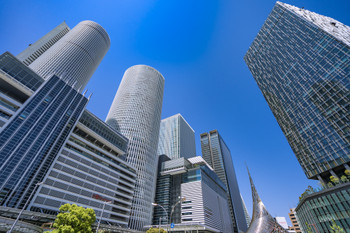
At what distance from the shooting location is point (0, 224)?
28156 mm

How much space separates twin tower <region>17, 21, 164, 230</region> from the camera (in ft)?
315

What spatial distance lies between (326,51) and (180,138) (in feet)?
415

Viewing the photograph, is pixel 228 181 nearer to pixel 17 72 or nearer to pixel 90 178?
pixel 90 178

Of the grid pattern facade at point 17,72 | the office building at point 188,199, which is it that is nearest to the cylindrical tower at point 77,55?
the grid pattern facade at point 17,72

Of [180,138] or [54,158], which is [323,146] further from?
[180,138]

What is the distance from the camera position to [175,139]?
540ft

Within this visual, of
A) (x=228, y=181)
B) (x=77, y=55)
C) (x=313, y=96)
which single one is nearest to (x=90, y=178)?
(x=313, y=96)

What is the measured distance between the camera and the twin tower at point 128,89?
315 ft

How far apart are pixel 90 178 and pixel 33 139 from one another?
23537 millimetres

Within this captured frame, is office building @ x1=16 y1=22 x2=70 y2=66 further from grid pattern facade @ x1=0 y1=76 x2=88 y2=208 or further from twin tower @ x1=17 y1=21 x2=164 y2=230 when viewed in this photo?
grid pattern facade @ x1=0 y1=76 x2=88 y2=208

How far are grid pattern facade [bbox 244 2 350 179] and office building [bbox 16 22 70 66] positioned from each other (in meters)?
158

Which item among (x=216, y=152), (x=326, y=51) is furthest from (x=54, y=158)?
(x=216, y=152)

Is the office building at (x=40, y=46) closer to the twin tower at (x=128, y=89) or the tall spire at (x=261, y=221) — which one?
the twin tower at (x=128, y=89)

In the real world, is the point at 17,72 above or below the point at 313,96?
above
